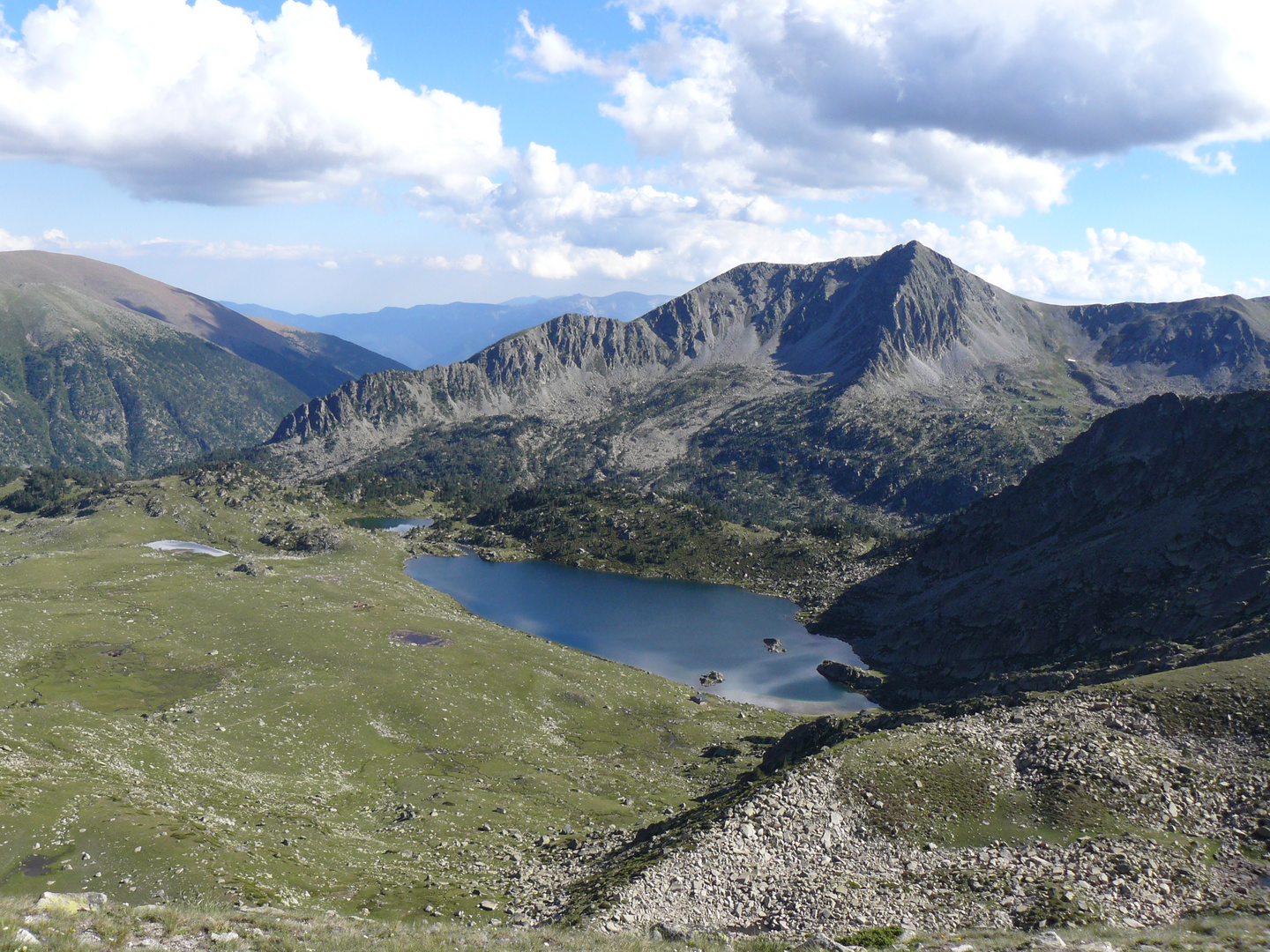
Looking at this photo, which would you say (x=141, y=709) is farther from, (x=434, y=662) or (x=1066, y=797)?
(x=1066, y=797)

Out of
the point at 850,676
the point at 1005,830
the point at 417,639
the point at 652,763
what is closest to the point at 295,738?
the point at 652,763

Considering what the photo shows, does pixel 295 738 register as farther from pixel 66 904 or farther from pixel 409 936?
pixel 409 936

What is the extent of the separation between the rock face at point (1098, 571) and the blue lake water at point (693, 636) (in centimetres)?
1279

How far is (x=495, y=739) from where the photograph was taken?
83.4 m

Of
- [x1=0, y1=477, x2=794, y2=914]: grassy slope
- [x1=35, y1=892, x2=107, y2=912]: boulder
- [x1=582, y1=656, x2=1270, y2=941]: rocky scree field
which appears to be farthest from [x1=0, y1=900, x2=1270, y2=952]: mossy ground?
[x1=0, y1=477, x2=794, y2=914]: grassy slope

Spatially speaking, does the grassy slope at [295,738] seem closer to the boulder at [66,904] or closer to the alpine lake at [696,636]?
the boulder at [66,904]

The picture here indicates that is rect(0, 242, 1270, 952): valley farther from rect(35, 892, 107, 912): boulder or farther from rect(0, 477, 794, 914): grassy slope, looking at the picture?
rect(35, 892, 107, 912): boulder

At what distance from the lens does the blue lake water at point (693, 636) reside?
5162 inches

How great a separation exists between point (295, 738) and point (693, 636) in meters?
103

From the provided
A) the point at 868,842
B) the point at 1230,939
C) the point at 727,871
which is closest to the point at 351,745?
Answer: the point at 727,871

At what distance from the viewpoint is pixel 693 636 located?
164m

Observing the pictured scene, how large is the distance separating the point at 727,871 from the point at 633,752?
50176mm

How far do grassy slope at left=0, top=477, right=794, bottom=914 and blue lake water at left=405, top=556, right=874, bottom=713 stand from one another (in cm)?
1791

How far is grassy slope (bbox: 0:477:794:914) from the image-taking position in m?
43.8
